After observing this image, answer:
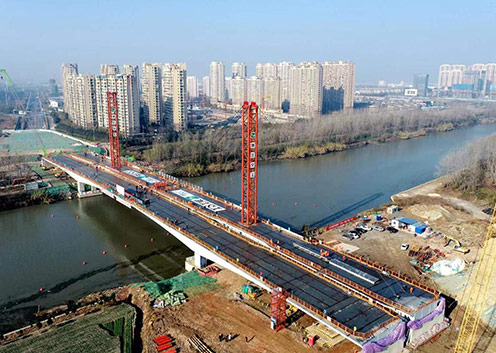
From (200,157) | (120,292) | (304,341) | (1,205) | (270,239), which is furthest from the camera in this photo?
(200,157)

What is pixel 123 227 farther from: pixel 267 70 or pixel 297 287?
pixel 267 70

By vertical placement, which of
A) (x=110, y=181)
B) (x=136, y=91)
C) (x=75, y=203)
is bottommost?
(x=75, y=203)

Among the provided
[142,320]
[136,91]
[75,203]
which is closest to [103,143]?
[136,91]

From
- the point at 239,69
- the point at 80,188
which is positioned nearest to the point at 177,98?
the point at 80,188

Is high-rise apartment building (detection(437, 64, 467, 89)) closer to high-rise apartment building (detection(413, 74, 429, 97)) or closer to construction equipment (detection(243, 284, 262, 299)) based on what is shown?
high-rise apartment building (detection(413, 74, 429, 97))

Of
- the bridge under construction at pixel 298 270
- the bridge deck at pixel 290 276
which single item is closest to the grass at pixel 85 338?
the bridge under construction at pixel 298 270

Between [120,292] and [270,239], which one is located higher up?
[270,239]

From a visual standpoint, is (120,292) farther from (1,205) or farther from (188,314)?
(1,205)
